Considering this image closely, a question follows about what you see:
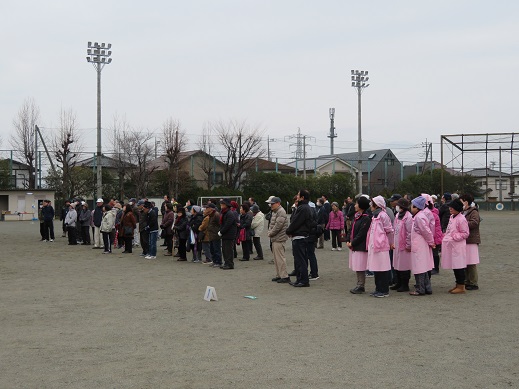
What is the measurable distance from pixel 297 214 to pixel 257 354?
17.7 feet

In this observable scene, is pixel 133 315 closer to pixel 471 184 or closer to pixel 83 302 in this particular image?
pixel 83 302

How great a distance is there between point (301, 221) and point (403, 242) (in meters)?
1.94

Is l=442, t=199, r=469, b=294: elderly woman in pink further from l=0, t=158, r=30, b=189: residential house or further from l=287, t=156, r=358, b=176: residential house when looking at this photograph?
l=287, t=156, r=358, b=176: residential house

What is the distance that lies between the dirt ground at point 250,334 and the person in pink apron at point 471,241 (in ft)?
1.42

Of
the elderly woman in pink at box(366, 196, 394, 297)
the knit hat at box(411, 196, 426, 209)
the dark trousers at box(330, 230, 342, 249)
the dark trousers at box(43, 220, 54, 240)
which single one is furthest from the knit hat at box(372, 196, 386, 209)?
the dark trousers at box(43, 220, 54, 240)

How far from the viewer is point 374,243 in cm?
1059

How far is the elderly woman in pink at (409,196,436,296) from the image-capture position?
1053 centimetres

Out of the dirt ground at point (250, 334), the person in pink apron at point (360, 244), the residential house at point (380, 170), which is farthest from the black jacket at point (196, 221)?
the residential house at point (380, 170)

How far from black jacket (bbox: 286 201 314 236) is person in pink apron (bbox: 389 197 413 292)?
1.63m

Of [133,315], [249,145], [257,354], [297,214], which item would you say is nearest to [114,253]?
[297,214]

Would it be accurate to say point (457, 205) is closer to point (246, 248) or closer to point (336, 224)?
point (246, 248)

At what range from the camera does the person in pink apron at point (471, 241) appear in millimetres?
11070

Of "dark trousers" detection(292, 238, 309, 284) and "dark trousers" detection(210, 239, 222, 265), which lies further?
"dark trousers" detection(210, 239, 222, 265)

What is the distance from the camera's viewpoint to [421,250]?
1055cm
